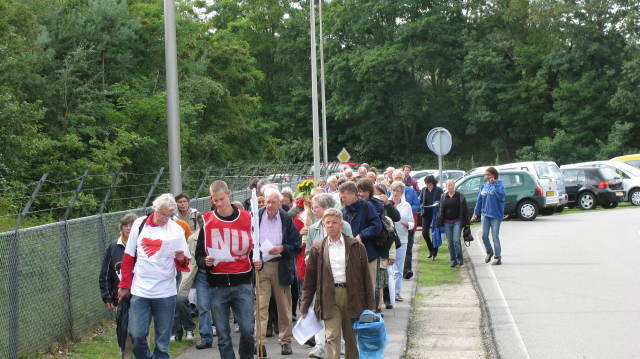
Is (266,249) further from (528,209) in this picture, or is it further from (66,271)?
(528,209)

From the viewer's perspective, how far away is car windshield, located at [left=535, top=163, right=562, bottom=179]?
104 ft

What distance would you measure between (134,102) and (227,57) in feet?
46.0

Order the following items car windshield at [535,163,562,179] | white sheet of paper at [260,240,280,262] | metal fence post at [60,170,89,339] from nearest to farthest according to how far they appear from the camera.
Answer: white sheet of paper at [260,240,280,262] → metal fence post at [60,170,89,339] → car windshield at [535,163,562,179]

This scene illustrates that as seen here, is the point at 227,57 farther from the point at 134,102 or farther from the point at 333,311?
the point at 333,311

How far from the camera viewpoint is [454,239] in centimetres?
1727

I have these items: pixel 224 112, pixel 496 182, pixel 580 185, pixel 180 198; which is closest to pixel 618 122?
pixel 580 185

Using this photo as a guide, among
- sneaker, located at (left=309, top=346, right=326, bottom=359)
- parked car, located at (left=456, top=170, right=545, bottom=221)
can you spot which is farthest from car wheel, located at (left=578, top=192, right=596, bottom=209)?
sneaker, located at (left=309, top=346, right=326, bottom=359)

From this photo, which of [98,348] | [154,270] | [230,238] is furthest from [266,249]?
[98,348]

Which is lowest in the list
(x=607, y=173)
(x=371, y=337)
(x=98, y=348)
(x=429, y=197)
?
(x=98, y=348)

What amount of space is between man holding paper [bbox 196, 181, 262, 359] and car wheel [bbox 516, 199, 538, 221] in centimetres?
2199

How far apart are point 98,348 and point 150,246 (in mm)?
2771

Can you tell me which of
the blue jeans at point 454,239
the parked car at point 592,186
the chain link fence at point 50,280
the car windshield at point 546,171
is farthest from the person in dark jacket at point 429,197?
the parked car at point 592,186

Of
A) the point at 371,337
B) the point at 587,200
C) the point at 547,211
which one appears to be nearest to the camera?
the point at 371,337

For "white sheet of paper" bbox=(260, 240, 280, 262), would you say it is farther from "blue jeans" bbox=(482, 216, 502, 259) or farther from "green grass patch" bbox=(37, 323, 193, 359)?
"blue jeans" bbox=(482, 216, 502, 259)
